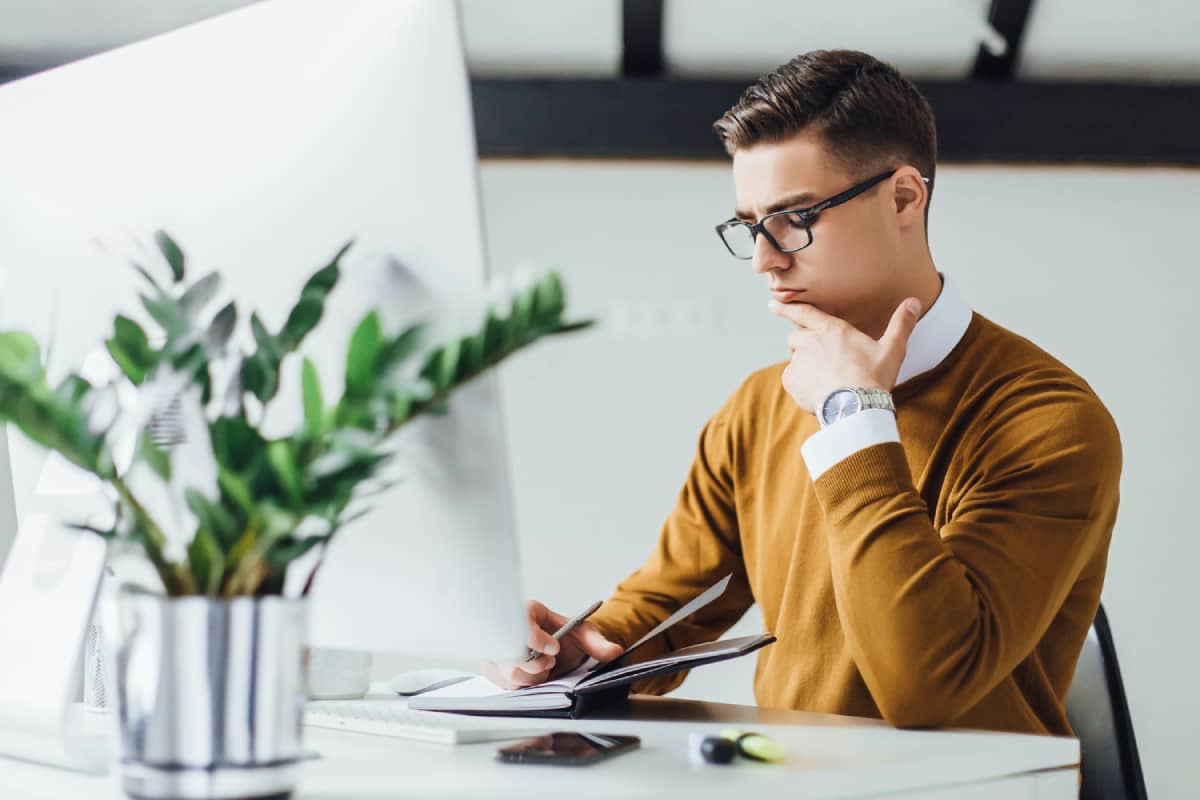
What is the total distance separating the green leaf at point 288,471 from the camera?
575 millimetres

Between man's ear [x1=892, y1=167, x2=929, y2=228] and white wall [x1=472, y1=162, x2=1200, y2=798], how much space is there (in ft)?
7.02

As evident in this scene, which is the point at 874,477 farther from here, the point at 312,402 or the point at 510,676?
the point at 312,402

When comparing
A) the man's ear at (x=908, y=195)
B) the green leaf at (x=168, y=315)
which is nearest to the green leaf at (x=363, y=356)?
the green leaf at (x=168, y=315)

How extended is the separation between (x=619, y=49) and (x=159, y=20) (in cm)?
140

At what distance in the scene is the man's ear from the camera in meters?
1.43

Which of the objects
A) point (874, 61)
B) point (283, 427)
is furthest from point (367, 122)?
point (874, 61)

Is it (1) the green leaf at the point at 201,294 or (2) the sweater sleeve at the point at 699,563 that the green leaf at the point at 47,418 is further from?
(2) the sweater sleeve at the point at 699,563

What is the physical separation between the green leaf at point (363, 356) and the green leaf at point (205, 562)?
110 mm

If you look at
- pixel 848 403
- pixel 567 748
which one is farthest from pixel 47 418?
pixel 848 403

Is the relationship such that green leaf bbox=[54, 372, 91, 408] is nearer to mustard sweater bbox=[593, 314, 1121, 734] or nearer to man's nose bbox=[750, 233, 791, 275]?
mustard sweater bbox=[593, 314, 1121, 734]

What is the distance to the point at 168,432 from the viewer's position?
73 cm

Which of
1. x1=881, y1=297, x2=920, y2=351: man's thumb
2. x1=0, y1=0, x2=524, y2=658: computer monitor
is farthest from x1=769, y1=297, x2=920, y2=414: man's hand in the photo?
x1=0, y1=0, x2=524, y2=658: computer monitor

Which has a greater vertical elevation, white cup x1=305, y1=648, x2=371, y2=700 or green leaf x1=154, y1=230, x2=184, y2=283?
green leaf x1=154, y1=230, x2=184, y2=283

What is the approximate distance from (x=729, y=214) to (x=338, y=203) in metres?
2.97
